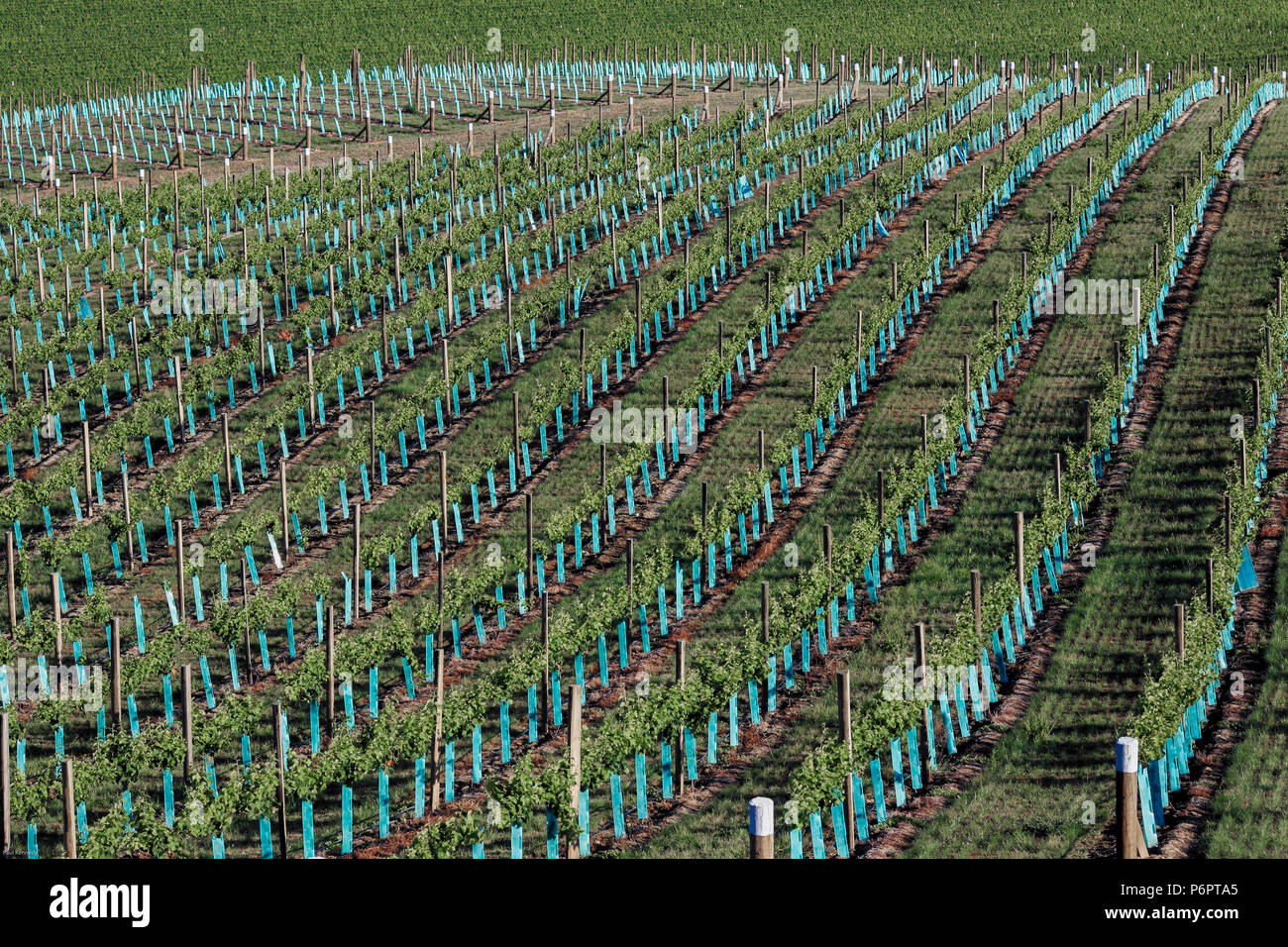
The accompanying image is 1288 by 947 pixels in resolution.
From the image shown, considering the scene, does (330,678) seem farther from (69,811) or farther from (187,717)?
(69,811)

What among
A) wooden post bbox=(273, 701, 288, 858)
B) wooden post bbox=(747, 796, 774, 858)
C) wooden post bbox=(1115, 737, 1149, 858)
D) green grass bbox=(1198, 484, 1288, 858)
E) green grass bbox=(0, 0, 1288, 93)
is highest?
green grass bbox=(0, 0, 1288, 93)

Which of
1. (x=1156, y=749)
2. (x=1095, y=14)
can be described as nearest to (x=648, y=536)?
(x=1156, y=749)

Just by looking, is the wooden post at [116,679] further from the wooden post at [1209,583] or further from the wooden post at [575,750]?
the wooden post at [1209,583]

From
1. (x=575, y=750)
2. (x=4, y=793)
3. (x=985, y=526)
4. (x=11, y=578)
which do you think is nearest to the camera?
(x=4, y=793)

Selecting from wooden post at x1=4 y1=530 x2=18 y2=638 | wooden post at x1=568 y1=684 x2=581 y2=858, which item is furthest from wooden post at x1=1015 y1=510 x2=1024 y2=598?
wooden post at x1=4 y1=530 x2=18 y2=638

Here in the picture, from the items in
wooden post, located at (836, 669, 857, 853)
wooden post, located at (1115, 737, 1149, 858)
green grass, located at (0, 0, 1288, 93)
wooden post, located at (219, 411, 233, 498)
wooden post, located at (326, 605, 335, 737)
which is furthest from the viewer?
green grass, located at (0, 0, 1288, 93)

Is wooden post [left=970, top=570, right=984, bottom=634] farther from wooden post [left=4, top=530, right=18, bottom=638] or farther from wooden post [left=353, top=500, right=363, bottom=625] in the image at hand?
wooden post [left=4, top=530, right=18, bottom=638]

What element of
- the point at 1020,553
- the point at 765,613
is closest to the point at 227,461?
the point at 765,613

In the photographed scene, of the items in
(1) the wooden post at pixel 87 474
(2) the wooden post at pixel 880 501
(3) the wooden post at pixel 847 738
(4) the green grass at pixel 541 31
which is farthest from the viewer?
(4) the green grass at pixel 541 31

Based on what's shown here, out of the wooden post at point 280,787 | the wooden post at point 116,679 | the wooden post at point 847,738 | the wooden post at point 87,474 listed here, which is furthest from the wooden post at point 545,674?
the wooden post at point 87,474

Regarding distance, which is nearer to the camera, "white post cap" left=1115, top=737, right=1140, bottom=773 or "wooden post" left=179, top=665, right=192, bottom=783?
"white post cap" left=1115, top=737, right=1140, bottom=773

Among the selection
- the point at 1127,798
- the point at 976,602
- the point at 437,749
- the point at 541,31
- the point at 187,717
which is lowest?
the point at 437,749

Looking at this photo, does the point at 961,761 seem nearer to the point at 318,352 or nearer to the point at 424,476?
the point at 424,476

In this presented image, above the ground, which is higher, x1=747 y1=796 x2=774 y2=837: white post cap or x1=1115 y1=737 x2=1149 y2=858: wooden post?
x1=747 y1=796 x2=774 y2=837: white post cap
